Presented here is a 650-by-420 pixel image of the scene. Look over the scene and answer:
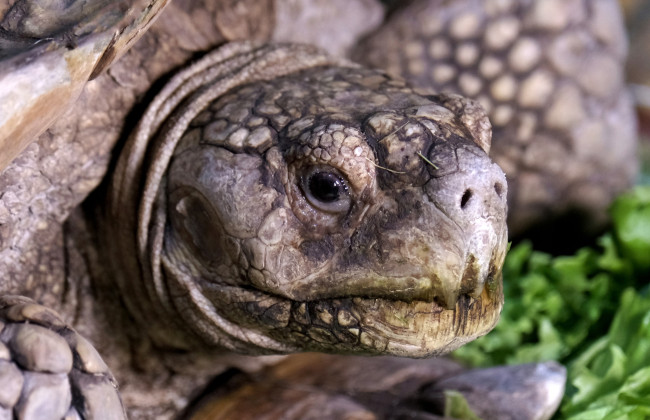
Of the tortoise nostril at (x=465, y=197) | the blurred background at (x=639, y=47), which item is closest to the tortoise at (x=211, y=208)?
the tortoise nostril at (x=465, y=197)

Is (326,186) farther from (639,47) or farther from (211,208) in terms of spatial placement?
(639,47)

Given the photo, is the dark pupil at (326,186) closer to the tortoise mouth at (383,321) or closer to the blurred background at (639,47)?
the tortoise mouth at (383,321)

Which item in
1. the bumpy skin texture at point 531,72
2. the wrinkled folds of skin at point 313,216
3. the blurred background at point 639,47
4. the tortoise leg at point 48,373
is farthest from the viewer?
the blurred background at point 639,47

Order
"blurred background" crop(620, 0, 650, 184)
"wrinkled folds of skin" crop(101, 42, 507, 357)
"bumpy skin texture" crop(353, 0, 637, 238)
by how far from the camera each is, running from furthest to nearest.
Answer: "blurred background" crop(620, 0, 650, 184) < "bumpy skin texture" crop(353, 0, 637, 238) < "wrinkled folds of skin" crop(101, 42, 507, 357)

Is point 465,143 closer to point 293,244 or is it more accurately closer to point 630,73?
point 293,244

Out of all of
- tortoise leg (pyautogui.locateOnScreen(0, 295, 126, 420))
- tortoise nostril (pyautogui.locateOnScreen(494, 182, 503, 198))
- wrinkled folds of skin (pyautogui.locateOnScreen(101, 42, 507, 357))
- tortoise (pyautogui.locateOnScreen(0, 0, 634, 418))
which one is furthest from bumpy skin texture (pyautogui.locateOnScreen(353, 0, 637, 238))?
tortoise leg (pyautogui.locateOnScreen(0, 295, 126, 420))

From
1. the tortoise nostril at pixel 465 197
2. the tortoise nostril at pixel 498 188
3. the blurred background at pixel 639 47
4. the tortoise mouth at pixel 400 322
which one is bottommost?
the blurred background at pixel 639 47

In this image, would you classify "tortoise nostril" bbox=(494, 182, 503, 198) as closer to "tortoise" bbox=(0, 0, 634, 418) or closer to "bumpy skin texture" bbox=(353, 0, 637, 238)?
"tortoise" bbox=(0, 0, 634, 418)
